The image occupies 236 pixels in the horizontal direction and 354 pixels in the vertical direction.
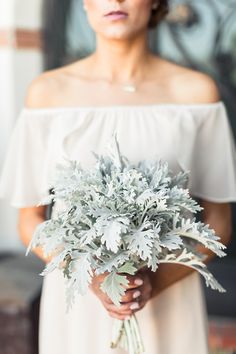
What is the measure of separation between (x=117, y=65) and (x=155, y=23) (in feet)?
0.47

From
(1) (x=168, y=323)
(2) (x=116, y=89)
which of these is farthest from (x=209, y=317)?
(2) (x=116, y=89)

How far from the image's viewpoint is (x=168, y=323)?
4.06 ft

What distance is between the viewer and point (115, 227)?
94 centimetres

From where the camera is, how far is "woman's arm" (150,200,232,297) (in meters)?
1.18

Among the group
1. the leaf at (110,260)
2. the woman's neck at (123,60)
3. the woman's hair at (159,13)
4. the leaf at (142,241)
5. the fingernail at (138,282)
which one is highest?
the woman's hair at (159,13)

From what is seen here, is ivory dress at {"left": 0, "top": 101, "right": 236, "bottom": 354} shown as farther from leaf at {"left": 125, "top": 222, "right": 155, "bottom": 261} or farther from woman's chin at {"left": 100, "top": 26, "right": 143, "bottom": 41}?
leaf at {"left": 125, "top": 222, "right": 155, "bottom": 261}

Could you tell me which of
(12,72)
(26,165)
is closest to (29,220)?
(26,165)

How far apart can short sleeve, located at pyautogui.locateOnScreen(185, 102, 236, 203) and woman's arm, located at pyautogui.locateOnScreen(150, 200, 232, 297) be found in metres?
0.03

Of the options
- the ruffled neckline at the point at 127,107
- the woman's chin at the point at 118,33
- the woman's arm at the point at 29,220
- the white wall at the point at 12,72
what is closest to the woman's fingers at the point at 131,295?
the woman's arm at the point at 29,220

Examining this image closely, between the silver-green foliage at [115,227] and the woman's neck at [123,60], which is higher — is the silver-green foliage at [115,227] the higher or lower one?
the lower one

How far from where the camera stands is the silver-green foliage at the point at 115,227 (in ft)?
3.14

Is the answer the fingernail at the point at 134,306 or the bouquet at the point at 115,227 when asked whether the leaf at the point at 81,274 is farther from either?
the fingernail at the point at 134,306

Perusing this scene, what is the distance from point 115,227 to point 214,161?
0.43 meters

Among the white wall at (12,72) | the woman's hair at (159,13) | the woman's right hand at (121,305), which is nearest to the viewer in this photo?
the woman's right hand at (121,305)
